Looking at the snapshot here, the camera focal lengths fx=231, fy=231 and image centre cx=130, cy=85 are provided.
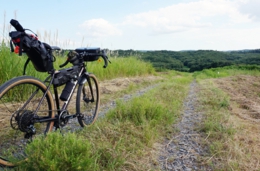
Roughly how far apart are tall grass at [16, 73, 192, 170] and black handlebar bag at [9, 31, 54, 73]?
2.57ft

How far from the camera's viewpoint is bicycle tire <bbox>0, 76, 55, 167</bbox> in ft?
6.82

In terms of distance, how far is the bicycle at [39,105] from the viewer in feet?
7.17

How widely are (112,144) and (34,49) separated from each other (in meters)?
1.26

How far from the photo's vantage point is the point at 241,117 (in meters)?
4.11

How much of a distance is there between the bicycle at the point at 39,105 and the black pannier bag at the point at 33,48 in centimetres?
15

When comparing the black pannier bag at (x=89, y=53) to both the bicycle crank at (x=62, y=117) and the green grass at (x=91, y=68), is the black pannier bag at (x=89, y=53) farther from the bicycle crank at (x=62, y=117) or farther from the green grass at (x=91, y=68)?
the green grass at (x=91, y=68)

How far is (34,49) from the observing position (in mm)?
2215

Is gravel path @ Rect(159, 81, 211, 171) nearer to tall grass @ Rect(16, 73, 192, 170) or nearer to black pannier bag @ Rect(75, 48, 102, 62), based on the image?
tall grass @ Rect(16, 73, 192, 170)

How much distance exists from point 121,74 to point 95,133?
7567mm

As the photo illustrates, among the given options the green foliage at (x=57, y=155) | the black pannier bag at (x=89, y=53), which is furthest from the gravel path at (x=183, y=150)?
the black pannier bag at (x=89, y=53)

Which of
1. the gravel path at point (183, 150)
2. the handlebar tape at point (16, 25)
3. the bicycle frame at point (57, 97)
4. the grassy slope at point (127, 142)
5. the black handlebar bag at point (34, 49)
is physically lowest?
the gravel path at point (183, 150)

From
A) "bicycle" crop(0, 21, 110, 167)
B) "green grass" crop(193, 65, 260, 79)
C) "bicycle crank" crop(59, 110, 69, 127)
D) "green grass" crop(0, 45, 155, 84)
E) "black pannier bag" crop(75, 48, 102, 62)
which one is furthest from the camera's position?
"green grass" crop(193, 65, 260, 79)

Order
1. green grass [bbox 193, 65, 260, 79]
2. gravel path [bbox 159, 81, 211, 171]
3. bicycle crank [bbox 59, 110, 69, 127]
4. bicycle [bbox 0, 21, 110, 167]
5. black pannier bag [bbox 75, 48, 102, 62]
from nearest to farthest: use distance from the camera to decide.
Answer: bicycle [bbox 0, 21, 110, 167], gravel path [bbox 159, 81, 211, 171], bicycle crank [bbox 59, 110, 69, 127], black pannier bag [bbox 75, 48, 102, 62], green grass [bbox 193, 65, 260, 79]

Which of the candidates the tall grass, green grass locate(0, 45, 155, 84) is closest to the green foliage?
the tall grass
